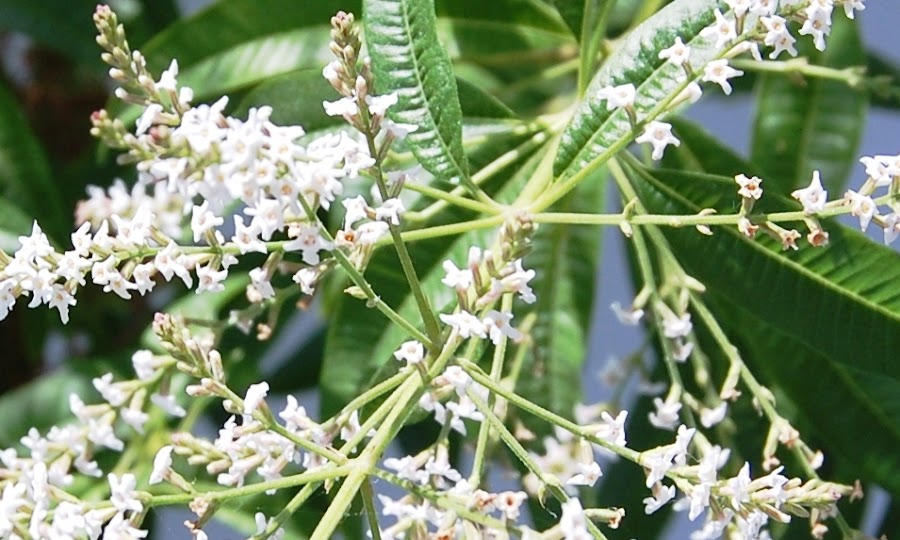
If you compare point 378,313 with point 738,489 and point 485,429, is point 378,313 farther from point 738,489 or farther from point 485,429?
point 738,489

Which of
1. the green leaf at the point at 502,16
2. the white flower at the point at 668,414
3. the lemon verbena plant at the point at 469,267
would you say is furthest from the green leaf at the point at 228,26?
the white flower at the point at 668,414

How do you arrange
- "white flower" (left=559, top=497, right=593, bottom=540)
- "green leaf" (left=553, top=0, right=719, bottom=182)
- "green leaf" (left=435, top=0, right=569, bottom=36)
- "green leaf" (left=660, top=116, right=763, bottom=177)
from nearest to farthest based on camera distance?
1. "white flower" (left=559, top=497, right=593, bottom=540)
2. "green leaf" (left=553, top=0, right=719, bottom=182)
3. "green leaf" (left=660, top=116, right=763, bottom=177)
4. "green leaf" (left=435, top=0, right=569, bottom=36)

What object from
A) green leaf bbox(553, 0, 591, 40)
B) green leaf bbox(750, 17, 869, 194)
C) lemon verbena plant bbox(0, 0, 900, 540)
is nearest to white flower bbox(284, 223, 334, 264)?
lemon verbena plant bbox(0, 0, 900, 540)

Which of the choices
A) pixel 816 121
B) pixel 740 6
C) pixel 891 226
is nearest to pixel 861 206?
pixel 891 226

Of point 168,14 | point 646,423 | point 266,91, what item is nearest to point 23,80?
point 168,14

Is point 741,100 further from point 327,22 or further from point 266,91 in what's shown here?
point 266,91

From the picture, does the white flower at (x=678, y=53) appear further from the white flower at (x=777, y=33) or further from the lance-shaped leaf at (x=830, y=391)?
the lance-shaped leaf at (x=830, y=391)

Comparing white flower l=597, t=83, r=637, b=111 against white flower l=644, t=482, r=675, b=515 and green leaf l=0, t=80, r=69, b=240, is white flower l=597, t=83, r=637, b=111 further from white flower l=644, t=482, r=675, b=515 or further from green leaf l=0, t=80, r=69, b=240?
green leaf l=0, t=80, r=69, b=240
